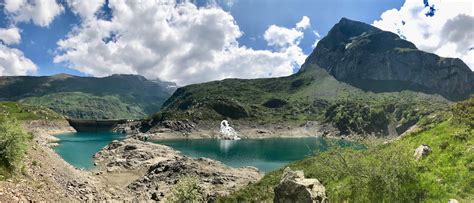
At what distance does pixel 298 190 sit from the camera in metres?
21.7

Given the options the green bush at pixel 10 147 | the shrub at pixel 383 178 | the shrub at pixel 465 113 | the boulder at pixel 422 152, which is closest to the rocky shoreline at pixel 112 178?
the green bush at pixel 10 147

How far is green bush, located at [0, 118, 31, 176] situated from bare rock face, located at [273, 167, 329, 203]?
22797 millimetres

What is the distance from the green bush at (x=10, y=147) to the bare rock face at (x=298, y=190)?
22797 mm

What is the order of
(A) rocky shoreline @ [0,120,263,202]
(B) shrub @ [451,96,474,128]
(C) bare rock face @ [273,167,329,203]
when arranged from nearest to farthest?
(C) bare rock face @ [273,167,329,203] < (B) shrub @ [451,96,474,128] < (A) rocky shoreline @ [0,120,263,202]

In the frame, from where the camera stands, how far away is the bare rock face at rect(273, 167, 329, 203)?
70.3 ft

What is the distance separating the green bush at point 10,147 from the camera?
98.4 feet

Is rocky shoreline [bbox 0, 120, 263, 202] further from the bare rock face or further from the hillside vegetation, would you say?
the bare rock face

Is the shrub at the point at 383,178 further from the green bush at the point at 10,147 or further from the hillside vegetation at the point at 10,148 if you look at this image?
the green bush at the point at 10,147

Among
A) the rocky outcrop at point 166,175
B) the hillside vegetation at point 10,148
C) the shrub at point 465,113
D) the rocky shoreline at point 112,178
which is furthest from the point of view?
the rocky outcrop at point 166,175

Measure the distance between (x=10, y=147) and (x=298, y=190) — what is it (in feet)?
82.0

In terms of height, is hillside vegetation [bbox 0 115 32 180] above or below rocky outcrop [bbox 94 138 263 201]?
above

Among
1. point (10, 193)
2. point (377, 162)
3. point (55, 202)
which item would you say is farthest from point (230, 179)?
point (377, 162)

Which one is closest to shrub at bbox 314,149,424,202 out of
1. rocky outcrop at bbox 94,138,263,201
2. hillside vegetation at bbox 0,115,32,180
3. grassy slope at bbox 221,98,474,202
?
grassy slope at bbox 221,98,474,202

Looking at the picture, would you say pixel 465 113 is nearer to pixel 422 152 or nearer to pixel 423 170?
pixel 422 152
